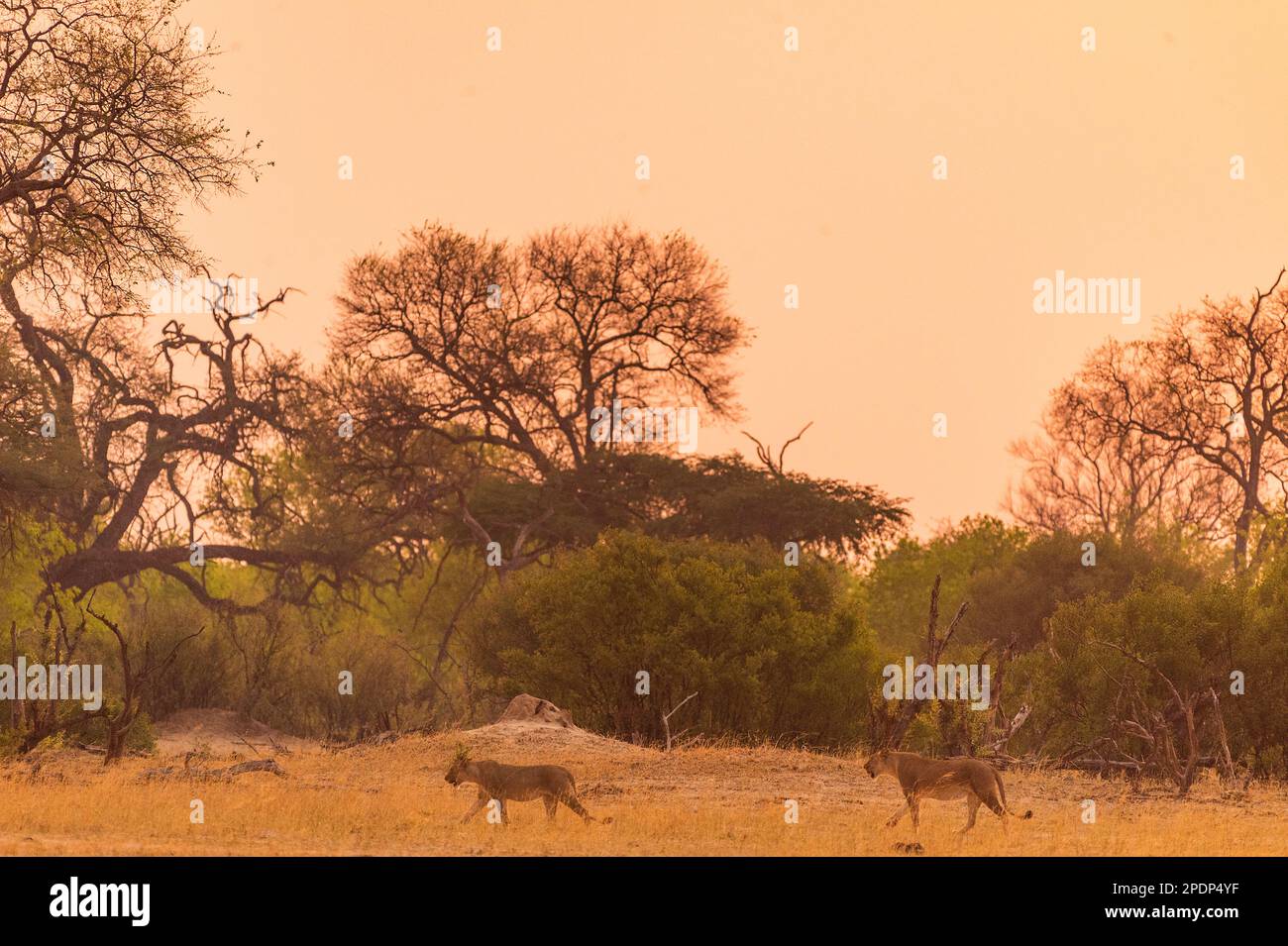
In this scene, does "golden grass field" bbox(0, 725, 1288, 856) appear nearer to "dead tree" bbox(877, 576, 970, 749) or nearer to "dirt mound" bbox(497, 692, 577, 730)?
"dead tree" bbox(877, 576, 970, 749)

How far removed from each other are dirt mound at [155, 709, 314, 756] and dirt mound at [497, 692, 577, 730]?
667 centimetres

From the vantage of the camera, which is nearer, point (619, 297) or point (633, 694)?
point (633, 694)

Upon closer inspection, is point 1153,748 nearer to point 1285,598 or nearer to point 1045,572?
point 1285,598

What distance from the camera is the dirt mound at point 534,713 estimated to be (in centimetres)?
3459

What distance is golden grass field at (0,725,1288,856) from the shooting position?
67.0 ft

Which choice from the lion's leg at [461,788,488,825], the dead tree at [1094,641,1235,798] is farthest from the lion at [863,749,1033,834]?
the dead tree at [1094,641,1235,798]

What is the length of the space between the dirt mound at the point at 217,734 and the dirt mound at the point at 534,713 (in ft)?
21.9

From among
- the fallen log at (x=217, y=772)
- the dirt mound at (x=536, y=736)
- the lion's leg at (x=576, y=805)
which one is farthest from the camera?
the dirt mound at (x=536, y=736)

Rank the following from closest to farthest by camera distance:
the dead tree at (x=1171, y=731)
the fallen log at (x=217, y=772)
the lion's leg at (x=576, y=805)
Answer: the lion's leg at (x=576, y=805)
the fallen log at (x=217, y=772)
the dead tree at (x=1171, y=731)

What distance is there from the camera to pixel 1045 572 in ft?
174

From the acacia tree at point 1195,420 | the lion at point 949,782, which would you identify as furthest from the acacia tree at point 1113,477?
the lion at point 949,782

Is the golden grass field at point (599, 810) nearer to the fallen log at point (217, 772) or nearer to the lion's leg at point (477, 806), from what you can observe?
the lion's leg at point (477, 806)
